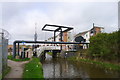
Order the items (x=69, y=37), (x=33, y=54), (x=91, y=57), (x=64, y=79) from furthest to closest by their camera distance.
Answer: (x=69, y=37) < (x=33, y=54) < (x=91, y=57) < (x=64, y=79)

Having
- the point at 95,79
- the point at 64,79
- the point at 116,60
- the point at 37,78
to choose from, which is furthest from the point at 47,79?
the point at 116,60

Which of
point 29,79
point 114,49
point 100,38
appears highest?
point 100,38

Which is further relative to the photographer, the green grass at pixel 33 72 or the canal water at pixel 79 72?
the canal water at pixel 79 72

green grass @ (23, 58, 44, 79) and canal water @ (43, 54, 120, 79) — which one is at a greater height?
green grass @ (23, 58, 44, 79)

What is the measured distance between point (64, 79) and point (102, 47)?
12483 mm

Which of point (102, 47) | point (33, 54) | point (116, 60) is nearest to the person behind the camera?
point (116, 60)

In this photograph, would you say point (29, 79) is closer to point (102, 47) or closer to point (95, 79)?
point (95, 79)

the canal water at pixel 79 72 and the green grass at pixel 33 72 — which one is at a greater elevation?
the green grass at pixel 33 72

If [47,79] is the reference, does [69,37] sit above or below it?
above

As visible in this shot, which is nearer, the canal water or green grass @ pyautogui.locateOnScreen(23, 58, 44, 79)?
green grass @ pyautogui.locateOnScreen(23, 58, 44, 79)

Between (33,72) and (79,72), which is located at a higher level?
(33,72)

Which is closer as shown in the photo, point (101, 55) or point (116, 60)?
point (116, 60)

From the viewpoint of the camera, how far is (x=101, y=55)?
22469 mm

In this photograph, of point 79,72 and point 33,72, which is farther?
point 79,72
